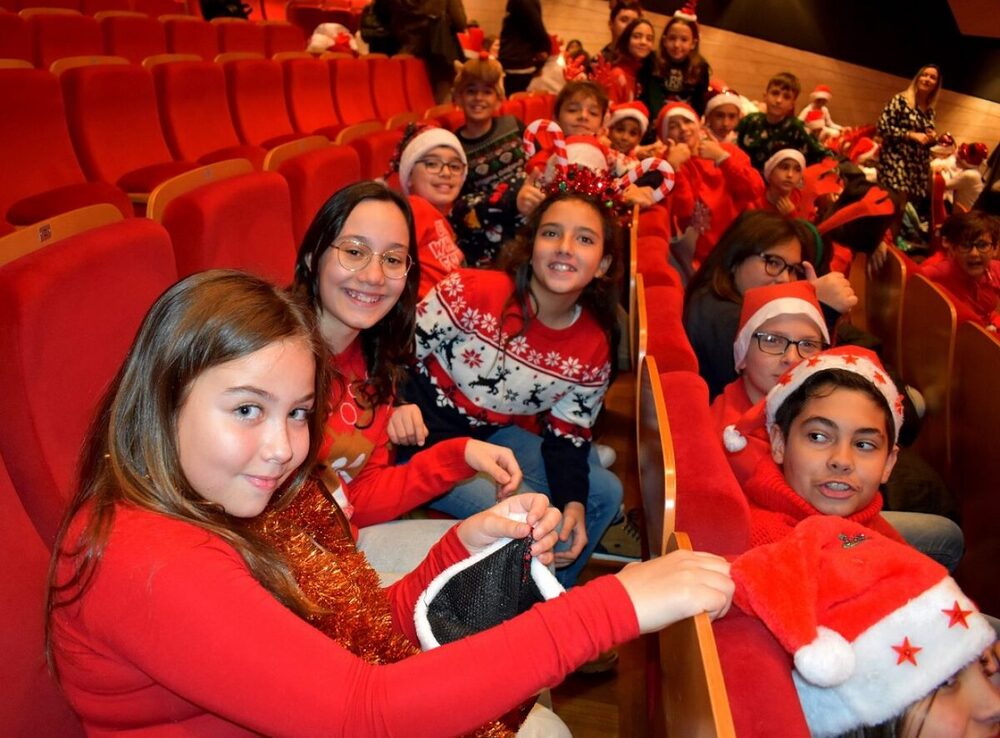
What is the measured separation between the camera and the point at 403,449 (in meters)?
1.85

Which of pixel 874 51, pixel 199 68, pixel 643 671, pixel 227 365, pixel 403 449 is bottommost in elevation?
pixel 643 671

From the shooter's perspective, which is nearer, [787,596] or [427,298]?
[787,596]

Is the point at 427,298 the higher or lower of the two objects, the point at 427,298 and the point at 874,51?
A: the lower

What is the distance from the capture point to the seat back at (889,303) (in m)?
2.76

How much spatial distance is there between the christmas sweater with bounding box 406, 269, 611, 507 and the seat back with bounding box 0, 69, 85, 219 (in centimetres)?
127

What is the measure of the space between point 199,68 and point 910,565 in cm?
315

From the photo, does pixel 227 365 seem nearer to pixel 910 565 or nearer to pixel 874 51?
pixel 910 565

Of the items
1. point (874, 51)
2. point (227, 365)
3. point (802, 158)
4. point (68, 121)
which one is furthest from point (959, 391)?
point (874, 51)

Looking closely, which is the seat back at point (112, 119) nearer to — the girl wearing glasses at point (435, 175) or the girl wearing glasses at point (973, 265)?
the girl wearing glasses at point (435, 175)

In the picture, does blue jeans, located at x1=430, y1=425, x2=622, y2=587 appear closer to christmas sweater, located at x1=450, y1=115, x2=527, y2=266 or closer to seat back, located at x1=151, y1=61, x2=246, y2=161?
christmas sweater, located at x1=450, y1=115, x2=527, y2=266

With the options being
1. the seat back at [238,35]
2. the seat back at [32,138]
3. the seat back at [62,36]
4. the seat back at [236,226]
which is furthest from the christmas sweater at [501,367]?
the seat back at [238,35]

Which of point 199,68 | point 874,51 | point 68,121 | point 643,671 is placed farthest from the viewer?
point 874,51

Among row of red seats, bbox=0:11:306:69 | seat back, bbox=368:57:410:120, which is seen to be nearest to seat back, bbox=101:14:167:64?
row of red seats, bbox=0:11:306:69

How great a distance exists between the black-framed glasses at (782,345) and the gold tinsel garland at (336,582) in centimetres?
111
